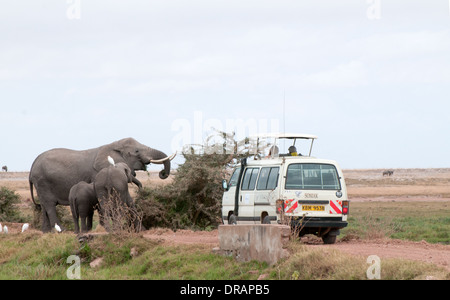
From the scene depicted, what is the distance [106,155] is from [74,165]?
1.19 meters

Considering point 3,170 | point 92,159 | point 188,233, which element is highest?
point 92,159

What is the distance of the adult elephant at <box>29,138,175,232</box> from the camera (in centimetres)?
2347

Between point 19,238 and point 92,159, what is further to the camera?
point 92,159

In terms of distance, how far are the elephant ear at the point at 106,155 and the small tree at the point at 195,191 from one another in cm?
135

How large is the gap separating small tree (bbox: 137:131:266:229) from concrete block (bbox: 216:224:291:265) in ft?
24.5

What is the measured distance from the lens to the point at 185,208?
24.0m

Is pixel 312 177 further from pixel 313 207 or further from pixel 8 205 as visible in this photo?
pixel 8 205

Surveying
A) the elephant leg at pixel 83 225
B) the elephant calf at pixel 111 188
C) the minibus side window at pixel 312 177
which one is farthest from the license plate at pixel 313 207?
the elephant leg at pixel 83 225

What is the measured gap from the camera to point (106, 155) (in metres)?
23.2

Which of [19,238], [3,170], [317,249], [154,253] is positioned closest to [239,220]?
[154,253]

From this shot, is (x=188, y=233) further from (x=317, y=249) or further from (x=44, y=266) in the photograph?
(x=317, y=249)

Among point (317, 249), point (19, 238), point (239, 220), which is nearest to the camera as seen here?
point (317, 249)

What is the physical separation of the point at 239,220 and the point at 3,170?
103991mm

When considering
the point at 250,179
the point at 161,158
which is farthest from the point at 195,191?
the point at 250,179
